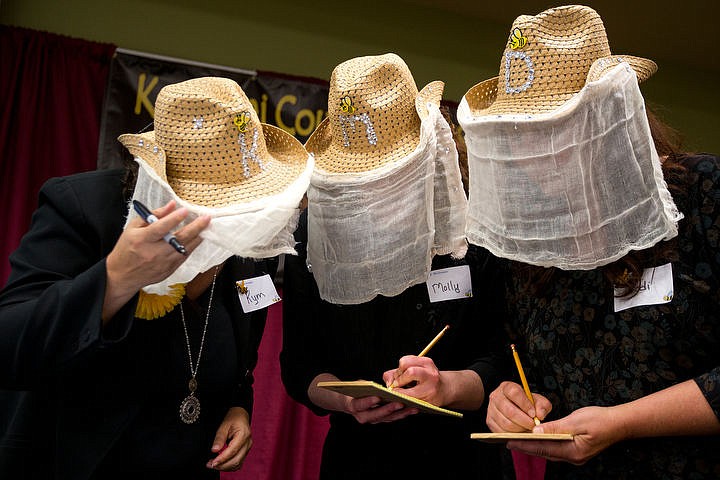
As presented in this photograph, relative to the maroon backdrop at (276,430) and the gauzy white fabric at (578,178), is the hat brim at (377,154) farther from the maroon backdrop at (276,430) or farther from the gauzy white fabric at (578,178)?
the maroon backdrop at (276,430)

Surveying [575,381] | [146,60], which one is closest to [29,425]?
[575,381]

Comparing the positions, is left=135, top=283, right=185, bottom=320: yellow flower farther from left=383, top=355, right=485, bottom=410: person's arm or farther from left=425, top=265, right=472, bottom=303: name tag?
left=425, top=265, right=472, bottom=303: name tag

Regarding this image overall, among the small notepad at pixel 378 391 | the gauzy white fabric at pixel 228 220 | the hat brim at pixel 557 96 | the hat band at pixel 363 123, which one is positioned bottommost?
the small notepad at pixel 378 391

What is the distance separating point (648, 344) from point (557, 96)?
47 cm

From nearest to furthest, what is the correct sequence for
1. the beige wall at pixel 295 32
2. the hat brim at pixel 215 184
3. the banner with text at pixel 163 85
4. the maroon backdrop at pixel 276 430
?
the hat brim at pixel 215 184, the maroon backdrop at pixel 276 430, the banner with text at pixel 163 85, the beige wall at pixel 295 32

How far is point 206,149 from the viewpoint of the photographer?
120cm

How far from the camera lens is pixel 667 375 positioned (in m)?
1.17

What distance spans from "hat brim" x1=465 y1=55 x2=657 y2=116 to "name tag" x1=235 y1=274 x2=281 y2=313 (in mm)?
673

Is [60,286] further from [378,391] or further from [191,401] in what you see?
[378,391]

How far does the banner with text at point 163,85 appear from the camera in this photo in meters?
3.02

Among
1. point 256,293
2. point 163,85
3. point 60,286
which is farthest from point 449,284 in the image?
point 163,85

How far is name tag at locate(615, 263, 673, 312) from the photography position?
1.15 metres

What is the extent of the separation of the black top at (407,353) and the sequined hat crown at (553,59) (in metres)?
0.54

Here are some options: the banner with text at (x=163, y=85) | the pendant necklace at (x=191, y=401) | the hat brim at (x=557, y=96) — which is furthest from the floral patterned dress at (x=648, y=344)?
the banner with text at (x=163, y=85)
